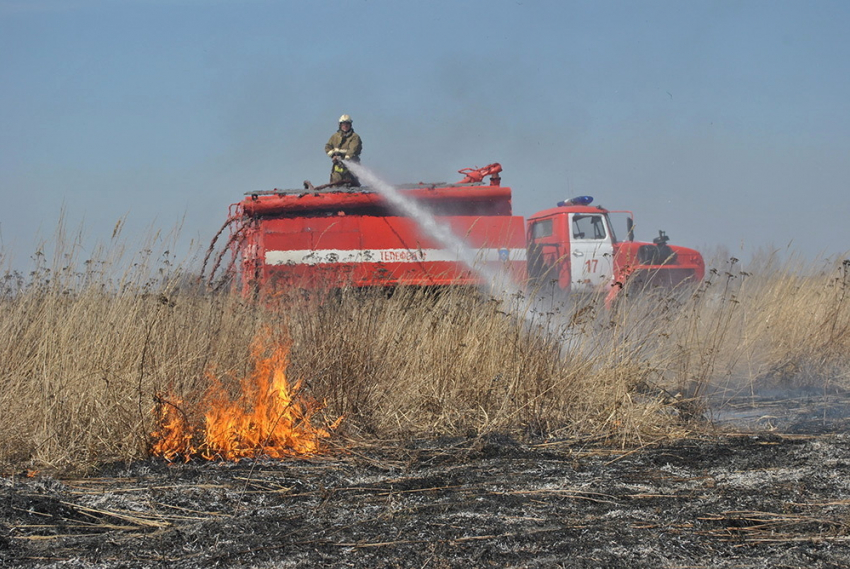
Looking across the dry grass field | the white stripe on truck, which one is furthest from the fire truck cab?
the dry grass field

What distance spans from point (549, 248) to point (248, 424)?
Answer: 356 inches

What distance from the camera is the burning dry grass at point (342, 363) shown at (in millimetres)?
4906

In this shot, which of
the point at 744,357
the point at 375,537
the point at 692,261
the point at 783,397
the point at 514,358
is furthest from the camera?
the point at 692,261

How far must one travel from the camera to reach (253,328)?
21.1 ft

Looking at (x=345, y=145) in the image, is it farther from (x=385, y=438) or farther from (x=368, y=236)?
(x=385, y=438)

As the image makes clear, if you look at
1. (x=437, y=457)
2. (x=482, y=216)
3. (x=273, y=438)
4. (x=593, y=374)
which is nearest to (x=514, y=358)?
(x=593, y=374)

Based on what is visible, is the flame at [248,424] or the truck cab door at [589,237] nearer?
the flame at [248,424]

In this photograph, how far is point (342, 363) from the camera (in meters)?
5.71

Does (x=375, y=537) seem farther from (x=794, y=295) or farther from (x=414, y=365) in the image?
(x=794, y=295)

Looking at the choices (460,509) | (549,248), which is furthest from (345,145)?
(460,509)

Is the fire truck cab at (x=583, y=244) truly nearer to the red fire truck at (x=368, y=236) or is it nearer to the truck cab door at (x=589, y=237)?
the truck cab door at (x=589, y=237)

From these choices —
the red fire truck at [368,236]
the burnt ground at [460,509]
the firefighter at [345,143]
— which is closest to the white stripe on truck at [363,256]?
the red fire truck at [368,236]

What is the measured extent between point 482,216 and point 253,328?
5219mm

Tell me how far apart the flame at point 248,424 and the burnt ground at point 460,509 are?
200 millimetres
